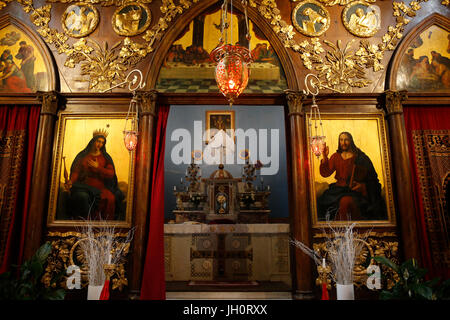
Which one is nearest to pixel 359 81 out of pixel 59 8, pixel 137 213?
pixel 137 213

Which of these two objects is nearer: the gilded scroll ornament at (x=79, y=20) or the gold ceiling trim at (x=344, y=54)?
the gold ceiling trim at (x=344, y=54)

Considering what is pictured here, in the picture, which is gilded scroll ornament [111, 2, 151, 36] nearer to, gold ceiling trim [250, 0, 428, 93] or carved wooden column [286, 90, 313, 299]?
gold ceiling trim [250, 0, 428, 93]

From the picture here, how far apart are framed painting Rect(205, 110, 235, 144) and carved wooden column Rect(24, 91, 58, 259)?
4.63 metres

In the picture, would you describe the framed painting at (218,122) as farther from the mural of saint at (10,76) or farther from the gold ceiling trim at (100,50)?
the mural of saint at (10,76)

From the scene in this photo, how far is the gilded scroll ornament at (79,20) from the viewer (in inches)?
225

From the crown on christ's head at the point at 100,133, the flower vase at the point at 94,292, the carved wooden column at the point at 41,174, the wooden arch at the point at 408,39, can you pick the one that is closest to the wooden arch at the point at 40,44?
the carved wooden column at the point at 41,174

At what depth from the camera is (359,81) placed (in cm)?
555

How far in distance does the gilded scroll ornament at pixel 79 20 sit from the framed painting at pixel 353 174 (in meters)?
4.71

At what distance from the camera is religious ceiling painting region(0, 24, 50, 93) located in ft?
18.1

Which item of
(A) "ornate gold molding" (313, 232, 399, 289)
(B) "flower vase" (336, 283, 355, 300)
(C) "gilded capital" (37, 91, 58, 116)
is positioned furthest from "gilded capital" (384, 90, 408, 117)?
(C) "gilded capital" (37, 91, 58, 116)

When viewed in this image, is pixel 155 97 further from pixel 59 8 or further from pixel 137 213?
pixel 59 8

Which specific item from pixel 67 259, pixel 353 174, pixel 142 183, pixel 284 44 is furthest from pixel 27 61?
pixel 353 174

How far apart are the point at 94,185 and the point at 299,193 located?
11.6 feet
